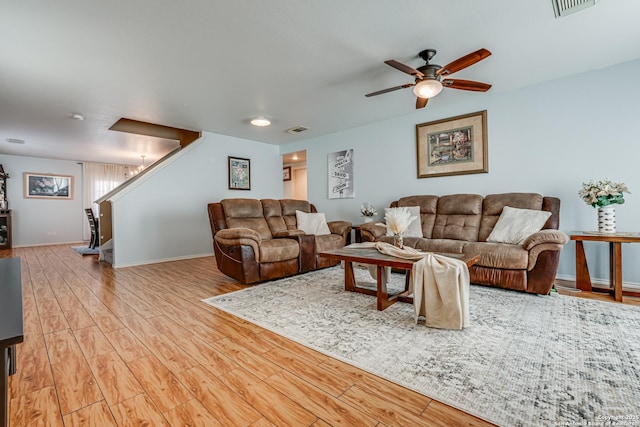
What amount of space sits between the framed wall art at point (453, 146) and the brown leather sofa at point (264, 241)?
1600 mm

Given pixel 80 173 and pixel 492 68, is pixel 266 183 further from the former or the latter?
pixel 80 173

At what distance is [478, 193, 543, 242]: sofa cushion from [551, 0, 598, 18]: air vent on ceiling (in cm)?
188

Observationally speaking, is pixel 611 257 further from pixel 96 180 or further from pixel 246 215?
pixel 96 180

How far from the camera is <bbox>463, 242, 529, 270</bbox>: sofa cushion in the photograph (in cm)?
280

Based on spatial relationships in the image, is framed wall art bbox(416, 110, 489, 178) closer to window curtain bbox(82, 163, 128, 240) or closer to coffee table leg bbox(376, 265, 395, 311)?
coffee table leg bbox(376, 265, 395, 311)

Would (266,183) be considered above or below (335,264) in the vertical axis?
above

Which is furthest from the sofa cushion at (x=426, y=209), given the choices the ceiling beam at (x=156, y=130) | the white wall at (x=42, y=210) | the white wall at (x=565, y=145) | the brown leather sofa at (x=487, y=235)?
the white wall at (x=42, y=210)

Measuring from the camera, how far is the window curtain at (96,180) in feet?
27.0

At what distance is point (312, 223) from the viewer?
14.6 feet

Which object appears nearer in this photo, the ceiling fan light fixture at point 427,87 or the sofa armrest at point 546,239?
the sofa armrest at point 546,239

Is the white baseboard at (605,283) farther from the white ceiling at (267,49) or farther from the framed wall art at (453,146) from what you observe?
the white ceiling at (267,49)

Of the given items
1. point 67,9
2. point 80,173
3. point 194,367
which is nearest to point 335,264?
point 194,367

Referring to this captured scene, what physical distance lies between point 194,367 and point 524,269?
2933 mm

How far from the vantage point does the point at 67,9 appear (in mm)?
2088
